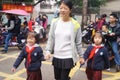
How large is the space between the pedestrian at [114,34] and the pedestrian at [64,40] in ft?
9.19

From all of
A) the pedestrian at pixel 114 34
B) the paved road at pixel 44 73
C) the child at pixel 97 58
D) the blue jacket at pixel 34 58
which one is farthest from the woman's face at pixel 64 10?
the pedestrian at pixel 114 34

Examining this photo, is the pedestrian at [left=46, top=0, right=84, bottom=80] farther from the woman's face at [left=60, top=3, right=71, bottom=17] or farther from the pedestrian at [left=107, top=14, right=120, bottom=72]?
the pedestrian at [left=107, top=14, right=120, bottom=72]

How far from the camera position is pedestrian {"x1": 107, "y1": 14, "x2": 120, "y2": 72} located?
702 cm

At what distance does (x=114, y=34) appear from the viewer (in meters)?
6.97

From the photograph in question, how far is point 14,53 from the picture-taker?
1016cm

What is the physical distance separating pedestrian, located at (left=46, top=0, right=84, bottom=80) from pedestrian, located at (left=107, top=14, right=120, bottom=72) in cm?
280

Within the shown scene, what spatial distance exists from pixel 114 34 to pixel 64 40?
2.96m

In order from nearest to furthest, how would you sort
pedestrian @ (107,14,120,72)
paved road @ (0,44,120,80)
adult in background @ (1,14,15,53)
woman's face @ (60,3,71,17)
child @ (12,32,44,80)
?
1. woman's face @ (60,3,71,17)
2. child @ (12,32,44,80)
3. paved road @ (0,44,120,80)
4. pedestrian @ (107,14,120,72)
5. adult in background @ (1,14,15,53)

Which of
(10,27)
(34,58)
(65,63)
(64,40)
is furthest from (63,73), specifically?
(10,27)

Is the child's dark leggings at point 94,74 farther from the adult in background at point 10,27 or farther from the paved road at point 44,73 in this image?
the adult in background at point 10,27

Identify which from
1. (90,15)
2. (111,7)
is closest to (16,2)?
(90,15)

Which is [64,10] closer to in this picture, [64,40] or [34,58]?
[64,40]

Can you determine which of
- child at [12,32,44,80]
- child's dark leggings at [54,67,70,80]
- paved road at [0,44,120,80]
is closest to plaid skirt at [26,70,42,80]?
child at [12,32,44,80]

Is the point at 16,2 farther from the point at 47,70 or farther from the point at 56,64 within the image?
the point at 56,64
